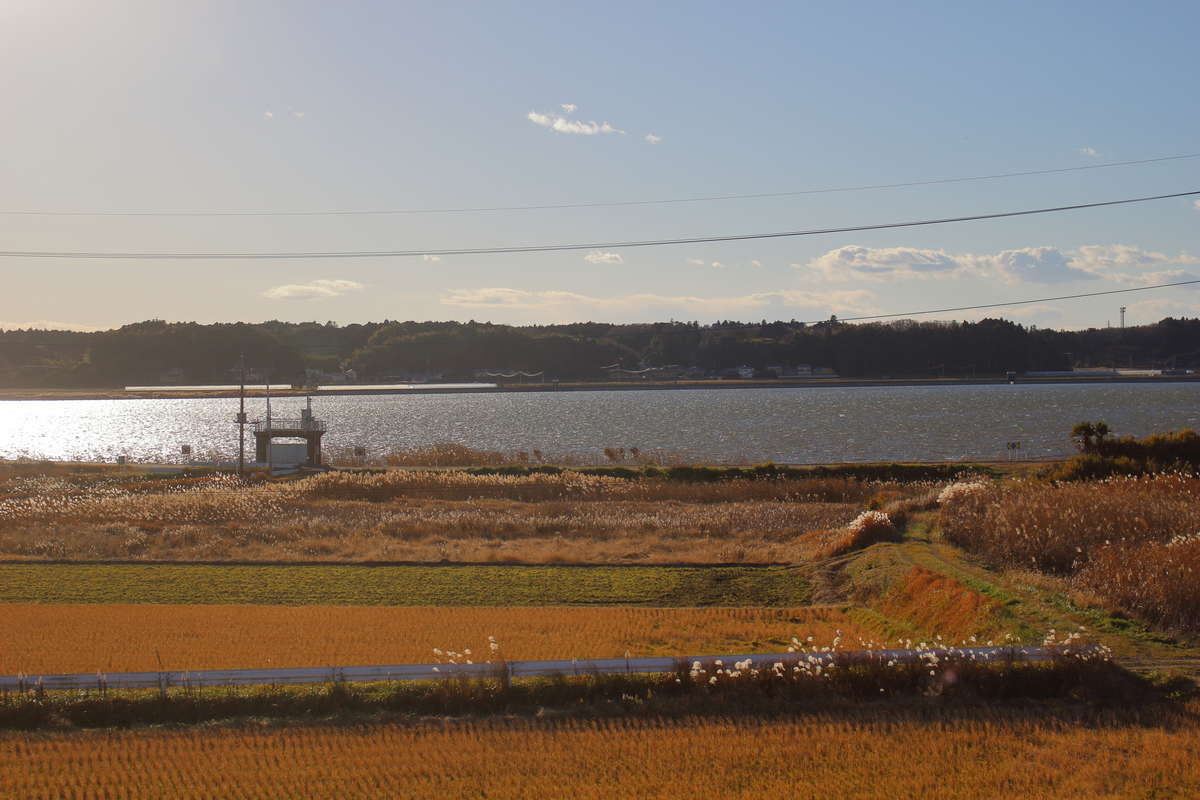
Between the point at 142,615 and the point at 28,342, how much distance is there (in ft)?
645

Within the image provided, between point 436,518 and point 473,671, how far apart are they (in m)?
21.4

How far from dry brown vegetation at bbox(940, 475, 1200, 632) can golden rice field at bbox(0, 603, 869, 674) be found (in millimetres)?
3991

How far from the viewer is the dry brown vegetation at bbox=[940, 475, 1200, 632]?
14672 millimetres

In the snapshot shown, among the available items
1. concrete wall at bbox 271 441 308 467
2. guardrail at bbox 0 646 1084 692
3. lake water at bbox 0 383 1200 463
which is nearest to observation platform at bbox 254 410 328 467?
concrete wall at bbox 271 441 308 467

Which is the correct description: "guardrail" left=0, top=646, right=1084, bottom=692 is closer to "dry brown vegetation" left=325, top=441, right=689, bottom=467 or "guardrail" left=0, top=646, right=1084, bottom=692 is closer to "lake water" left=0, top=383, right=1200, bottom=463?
"dry brown vegetation" left=325, top=441, right=689, bottom=467

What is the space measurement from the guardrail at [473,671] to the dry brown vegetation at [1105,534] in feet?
10.1

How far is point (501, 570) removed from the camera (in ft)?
82.7

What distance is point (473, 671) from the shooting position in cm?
1266

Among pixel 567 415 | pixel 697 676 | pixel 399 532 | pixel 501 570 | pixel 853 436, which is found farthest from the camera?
pixel 567 415

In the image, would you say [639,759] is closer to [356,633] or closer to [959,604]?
[356,633]

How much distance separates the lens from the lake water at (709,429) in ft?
242

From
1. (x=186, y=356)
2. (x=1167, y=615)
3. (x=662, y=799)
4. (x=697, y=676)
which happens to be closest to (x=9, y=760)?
(x=662, y=799)

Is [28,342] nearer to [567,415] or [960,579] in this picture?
[567,415]

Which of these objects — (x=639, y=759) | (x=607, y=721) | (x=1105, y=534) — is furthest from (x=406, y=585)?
(x=1105, y=534)
